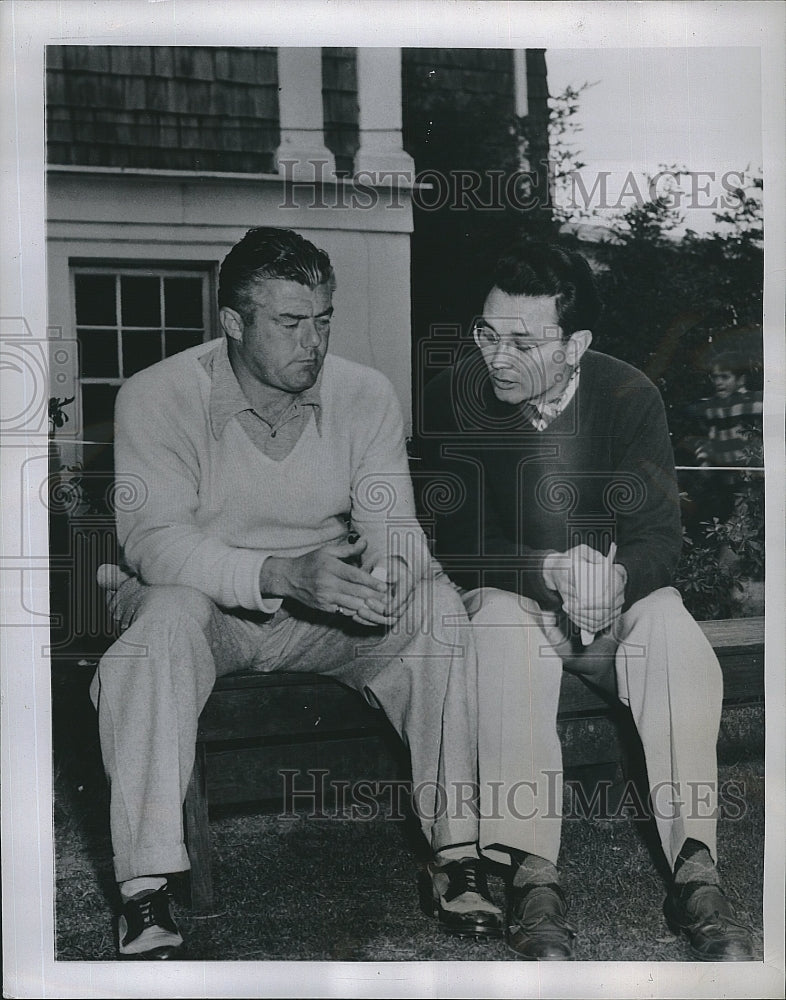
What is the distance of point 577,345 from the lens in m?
3.13

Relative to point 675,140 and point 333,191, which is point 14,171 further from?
point 675,140

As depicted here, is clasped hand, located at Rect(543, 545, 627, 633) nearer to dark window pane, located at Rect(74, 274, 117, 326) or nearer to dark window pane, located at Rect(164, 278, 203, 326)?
dark window pane, located at Rect(164, 278, 203, 326)

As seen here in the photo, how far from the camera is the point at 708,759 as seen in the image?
10.4 ft

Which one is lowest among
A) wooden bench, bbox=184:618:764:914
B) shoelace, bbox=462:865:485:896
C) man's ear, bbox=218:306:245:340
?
shoelace, bbox=462:865:485:896

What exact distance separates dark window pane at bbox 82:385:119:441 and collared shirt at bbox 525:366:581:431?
124 cm

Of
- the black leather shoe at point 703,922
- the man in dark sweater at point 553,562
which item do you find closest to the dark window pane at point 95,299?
the man in dark sweater at point 553,562

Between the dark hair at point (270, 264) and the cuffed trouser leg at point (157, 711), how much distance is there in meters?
0.91

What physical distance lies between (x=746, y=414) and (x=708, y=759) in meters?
1.06

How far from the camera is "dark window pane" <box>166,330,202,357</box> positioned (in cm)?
308

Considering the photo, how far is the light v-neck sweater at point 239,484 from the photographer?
3.07 meters

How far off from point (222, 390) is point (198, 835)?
4.35 ft

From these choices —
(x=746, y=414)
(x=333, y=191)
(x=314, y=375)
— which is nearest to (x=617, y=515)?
(x=746, y=414)

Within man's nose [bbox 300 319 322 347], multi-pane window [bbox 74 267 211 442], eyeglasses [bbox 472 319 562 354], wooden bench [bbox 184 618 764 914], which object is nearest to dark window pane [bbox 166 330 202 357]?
multi-pane window [bbox 74 267 211 442]

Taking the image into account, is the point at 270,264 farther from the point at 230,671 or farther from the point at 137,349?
the point at 230,671
